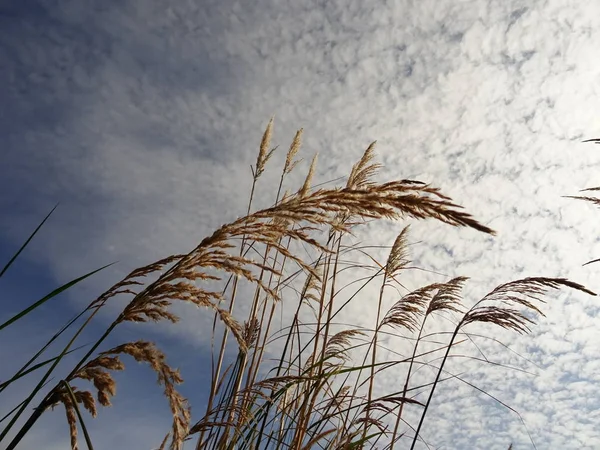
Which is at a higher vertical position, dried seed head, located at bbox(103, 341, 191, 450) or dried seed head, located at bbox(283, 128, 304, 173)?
dried seed head, located at bbox(283, 128, 304, 173)

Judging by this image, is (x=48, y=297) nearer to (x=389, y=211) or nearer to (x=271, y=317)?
(x=389, y=211)

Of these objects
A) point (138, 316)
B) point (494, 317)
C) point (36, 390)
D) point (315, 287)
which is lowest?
point (36, 390)

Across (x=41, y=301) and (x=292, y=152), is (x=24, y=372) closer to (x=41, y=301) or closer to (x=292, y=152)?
(x=41, y=301)

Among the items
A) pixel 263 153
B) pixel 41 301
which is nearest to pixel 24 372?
pixel 41 301

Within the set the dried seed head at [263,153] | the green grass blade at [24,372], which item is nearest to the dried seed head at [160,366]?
the green grass blade at [24,372]

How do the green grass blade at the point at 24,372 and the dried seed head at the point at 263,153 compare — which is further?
the dried seed head at the point at 263,153

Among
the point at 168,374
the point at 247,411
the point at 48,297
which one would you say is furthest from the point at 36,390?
the point at 247,411

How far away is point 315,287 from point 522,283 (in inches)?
57.4

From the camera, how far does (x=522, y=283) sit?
3184mm

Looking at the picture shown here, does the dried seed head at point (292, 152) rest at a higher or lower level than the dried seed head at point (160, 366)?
higher

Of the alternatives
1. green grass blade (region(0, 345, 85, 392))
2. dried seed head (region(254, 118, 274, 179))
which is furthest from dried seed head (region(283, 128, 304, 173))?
green grass blade (region(0, 345, 85, 392))

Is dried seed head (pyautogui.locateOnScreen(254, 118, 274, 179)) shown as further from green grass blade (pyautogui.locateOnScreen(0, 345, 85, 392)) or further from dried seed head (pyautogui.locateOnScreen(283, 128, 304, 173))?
green grass blade (pyautogui.locateOnScreen(0, 345, 85, 392))

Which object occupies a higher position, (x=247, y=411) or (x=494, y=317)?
(x=494, y=317)

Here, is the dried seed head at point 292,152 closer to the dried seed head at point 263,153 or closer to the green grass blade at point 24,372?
the dried seed head at point 263,153
